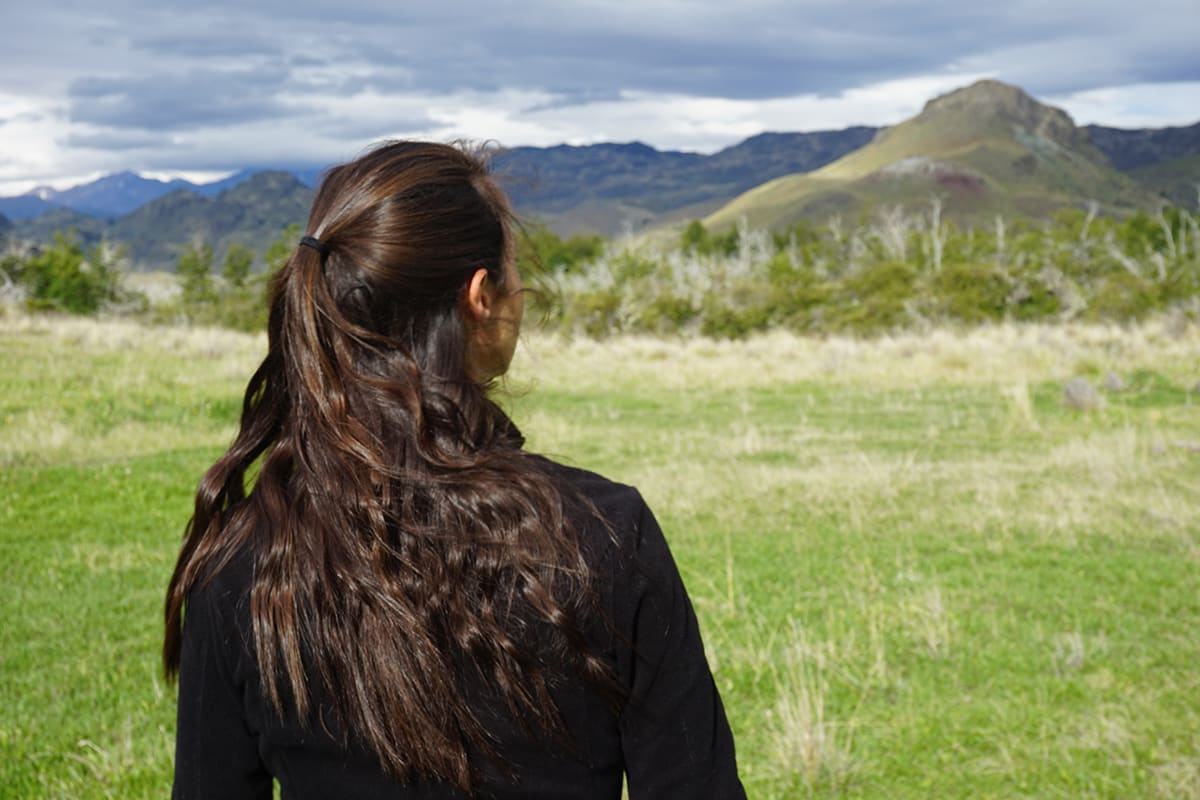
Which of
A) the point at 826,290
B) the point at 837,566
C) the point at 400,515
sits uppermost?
the point at 400,515

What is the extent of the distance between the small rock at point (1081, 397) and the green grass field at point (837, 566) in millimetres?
151

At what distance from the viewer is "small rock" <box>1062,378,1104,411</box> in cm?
1288

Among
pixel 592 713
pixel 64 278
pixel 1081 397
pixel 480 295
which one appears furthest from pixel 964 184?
pixel 592 713

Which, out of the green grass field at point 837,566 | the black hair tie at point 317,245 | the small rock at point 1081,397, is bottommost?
the green grass field at point 837,566

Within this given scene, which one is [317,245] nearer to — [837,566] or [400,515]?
[400,515]

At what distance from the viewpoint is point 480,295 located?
151cm

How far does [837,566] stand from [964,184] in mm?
154623

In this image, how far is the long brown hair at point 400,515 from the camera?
4.61 feet

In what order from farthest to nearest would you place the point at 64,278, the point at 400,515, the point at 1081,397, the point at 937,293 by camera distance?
the point at 64,278 < the point at 937,293 < the point at 1081,397 < the point at 400,515

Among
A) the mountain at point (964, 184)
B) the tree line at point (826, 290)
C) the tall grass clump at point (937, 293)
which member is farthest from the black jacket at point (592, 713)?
the mountain at point (964, 184)

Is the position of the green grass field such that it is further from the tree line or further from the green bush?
the green bush

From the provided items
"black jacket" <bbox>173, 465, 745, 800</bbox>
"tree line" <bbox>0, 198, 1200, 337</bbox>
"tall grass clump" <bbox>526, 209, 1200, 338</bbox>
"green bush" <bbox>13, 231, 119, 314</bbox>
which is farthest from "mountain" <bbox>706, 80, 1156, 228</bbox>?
"black jacket" <bbox>173, 465, 745, 800</bbox>

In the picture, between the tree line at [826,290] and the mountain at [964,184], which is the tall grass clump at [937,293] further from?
the mountain at [964,184]

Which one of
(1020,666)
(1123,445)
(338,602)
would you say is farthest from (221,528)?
(1123,445)
